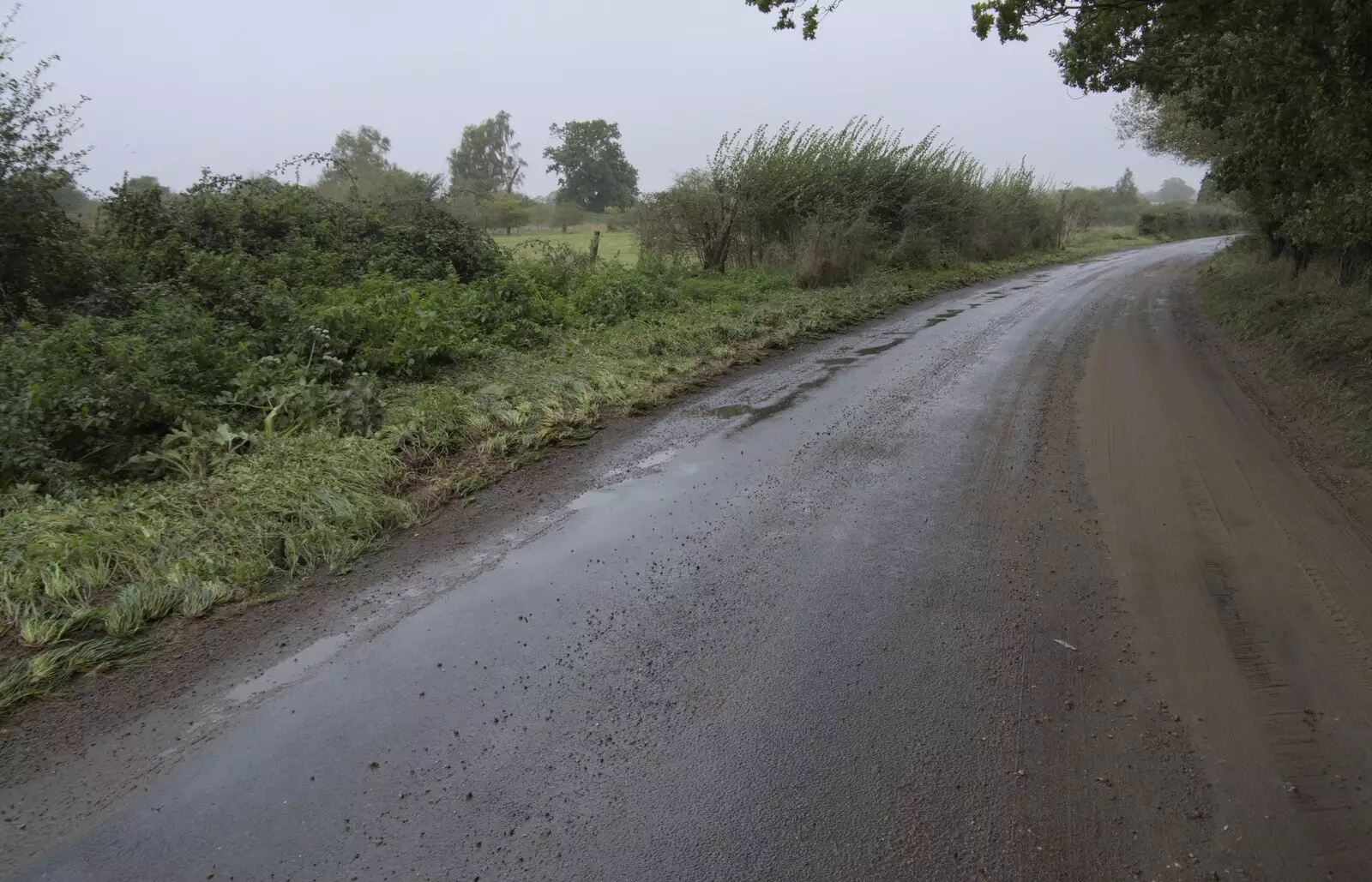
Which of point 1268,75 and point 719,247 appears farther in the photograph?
point 719,247

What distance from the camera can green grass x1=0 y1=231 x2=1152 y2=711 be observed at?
3.98 m

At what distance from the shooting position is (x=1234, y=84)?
9398 mm

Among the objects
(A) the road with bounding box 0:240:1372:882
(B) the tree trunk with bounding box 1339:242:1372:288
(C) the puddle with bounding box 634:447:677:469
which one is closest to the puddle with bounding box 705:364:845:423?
(C) the puddle with bounding box 634:447:677:469

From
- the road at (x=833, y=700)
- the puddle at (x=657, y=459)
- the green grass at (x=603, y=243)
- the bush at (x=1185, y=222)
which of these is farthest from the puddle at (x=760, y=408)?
the bush at (x=1185, y=222)

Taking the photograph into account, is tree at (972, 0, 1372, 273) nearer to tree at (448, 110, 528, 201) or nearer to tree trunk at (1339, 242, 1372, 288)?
tree trunk at (1339, 242, 1372, 288)

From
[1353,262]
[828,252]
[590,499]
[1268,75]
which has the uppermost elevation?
[1268,75]

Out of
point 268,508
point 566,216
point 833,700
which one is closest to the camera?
point 833,700

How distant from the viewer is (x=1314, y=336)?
34.9 ft

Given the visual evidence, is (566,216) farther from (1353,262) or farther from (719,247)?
(1353,262)

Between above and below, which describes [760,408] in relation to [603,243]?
below

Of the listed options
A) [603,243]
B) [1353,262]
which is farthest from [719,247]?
[1353,262]

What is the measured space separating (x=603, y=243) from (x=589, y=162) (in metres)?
57.1

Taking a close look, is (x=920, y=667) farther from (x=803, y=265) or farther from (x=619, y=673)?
(x=803, y=265)

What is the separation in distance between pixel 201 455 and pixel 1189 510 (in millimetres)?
7657
